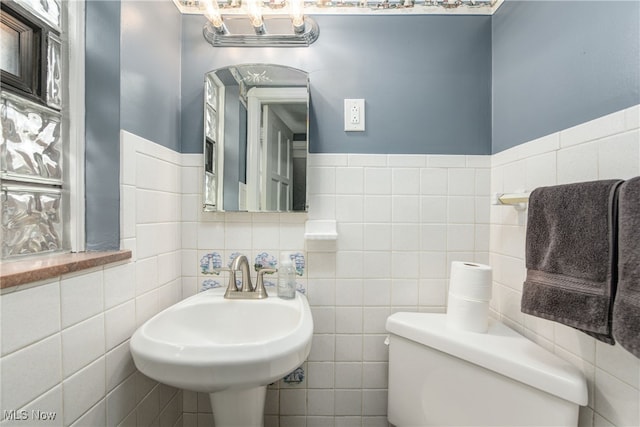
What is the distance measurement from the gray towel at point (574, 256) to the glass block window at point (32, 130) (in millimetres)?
1298

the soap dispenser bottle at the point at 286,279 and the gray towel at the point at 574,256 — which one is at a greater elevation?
the gray towel at the point at 574,256

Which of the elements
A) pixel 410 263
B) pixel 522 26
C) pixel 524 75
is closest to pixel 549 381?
pixel 410 263

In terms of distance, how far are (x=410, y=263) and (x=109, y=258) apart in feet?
3.35

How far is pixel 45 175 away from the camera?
723 millimetres

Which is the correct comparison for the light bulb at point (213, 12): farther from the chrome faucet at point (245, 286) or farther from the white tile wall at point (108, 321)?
the chrome faucet at point (245, 286)

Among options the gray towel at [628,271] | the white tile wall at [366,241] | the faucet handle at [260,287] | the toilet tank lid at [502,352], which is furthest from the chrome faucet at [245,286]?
the gray towel at [628,271]

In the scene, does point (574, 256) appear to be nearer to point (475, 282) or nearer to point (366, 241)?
point (475, 282)

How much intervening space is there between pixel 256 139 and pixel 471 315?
1.00m

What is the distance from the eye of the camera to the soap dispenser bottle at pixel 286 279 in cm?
101

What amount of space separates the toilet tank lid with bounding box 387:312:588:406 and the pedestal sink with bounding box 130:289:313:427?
388 millimetres

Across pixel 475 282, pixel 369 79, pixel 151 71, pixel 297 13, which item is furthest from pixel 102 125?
pixel 475 282

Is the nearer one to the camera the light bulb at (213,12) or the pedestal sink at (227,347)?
the pedestal sink at (227,347)

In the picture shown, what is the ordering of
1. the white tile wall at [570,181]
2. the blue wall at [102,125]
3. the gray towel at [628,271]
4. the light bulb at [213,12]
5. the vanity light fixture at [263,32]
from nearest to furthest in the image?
the gray towel at [628,271] < the white tile wall at [570,181] < the blue wall at [102,125] < the light bulb at [213,12] < the vanity light fixture at [263,32]

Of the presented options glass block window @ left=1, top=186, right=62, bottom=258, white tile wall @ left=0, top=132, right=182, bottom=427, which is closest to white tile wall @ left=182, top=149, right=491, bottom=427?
white tile wall @ left=0, top=132, right=182, bottom=427
